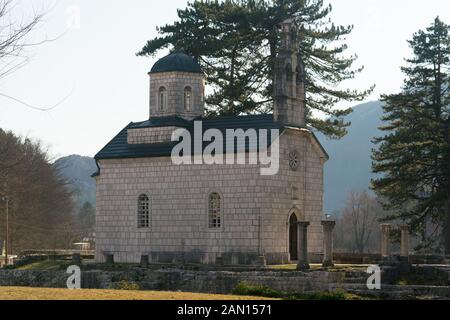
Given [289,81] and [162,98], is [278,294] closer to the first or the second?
[289,81]

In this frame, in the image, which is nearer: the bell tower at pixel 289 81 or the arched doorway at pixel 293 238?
the bell tower at pixel 289 81

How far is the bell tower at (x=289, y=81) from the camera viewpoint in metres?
40.8

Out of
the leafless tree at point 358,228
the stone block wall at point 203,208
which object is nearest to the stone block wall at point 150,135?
the stone block wall at point 203,208

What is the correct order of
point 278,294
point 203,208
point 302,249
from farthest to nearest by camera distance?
point 203,208 → point 302,249 → point 278,294

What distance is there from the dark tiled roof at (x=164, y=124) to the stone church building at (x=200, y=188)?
53mm

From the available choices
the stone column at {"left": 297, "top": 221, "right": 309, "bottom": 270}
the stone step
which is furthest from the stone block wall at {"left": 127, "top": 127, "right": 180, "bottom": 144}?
the stone step

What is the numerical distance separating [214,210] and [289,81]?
21.9 feet

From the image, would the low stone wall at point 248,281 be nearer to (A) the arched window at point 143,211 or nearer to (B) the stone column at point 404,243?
(B) the stone column at point 404,243

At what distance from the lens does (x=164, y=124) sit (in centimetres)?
4312

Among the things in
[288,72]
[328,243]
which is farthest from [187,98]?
[328,243]

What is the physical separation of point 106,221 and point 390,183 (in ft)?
47.2

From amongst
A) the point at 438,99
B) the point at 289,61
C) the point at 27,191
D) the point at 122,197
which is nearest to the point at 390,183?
the point at 438,99

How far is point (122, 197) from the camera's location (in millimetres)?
43188
